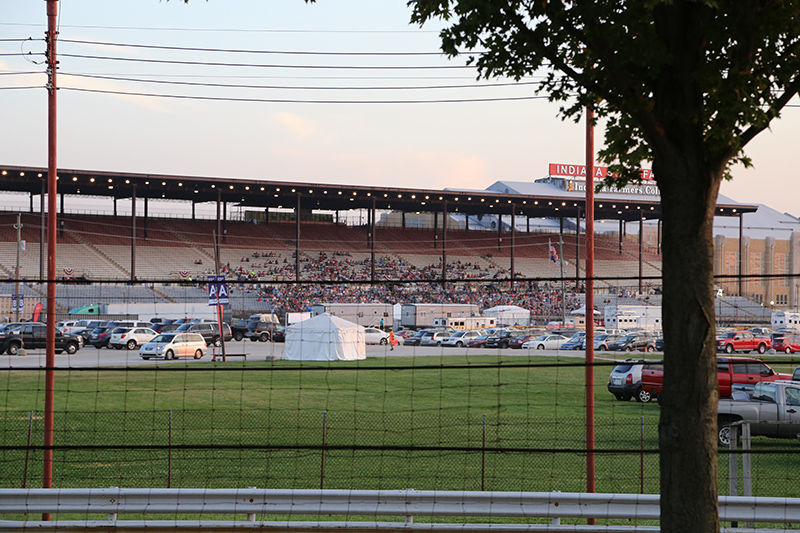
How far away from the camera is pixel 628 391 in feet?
77.9

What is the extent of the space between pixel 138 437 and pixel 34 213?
187ft

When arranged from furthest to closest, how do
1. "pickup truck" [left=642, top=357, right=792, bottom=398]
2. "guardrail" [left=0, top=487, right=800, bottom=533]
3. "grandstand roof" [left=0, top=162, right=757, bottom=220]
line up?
"grandstand roof" [left=0, top=162, right=757, bottom=220] < "pickup truck" [left=642, top=357, right=792, bottom=398] < "guardrail" [left=0, top=487, right=800, bottom=533]

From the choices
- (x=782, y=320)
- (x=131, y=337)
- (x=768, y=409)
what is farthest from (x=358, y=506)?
(x=131, y=337)

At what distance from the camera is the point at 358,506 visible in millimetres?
7902

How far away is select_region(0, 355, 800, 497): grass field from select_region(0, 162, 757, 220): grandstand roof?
38976mm

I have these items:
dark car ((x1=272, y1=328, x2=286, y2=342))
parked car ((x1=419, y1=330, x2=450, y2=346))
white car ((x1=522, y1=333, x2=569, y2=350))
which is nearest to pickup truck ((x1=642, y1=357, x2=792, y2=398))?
white car ((x1=522, y1=333, x2=569, y2=350))

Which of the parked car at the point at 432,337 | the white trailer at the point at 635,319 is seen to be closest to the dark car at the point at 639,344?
the white trailer at the point at 635,319

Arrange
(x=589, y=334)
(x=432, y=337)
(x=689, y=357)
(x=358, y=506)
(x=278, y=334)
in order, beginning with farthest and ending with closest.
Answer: (x=432, y=337)
(x=278, y=334)
(x=589, y=334)
(x=358, y=506)
(x=689, y=357)

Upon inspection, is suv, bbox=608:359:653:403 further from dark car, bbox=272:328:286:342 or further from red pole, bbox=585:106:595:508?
dark car, bbox=272:328:286:342

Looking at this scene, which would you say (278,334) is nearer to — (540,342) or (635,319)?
(540,342)

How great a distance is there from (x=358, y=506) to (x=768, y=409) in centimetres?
1261

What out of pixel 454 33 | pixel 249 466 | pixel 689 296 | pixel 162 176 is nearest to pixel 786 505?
pixel 689 296

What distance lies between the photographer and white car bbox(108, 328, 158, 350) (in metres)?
38.9

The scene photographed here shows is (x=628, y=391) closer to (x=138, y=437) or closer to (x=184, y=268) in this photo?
(x=138, y=437)
